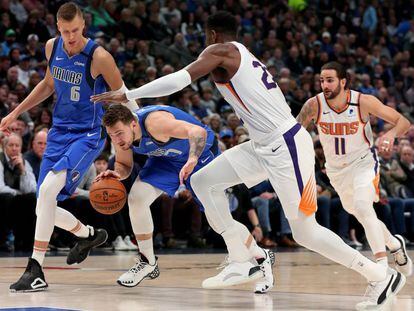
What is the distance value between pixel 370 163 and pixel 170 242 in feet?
15.8

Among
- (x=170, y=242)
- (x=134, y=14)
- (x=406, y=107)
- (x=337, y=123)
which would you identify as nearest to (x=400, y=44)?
(x=406, y=107)

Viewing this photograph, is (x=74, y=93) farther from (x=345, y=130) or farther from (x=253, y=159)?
(x=345, y=130)

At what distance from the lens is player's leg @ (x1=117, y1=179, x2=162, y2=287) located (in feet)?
21.9

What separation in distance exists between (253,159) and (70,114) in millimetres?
1577

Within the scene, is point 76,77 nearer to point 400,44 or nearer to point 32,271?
point 32,271

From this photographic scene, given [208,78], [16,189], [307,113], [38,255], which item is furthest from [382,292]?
[208,78]

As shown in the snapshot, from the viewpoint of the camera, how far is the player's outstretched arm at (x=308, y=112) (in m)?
7.55

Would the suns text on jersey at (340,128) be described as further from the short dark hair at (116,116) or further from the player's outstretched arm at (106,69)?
the short dark hair at (116,116)

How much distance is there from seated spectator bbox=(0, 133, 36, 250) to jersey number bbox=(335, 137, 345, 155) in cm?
455

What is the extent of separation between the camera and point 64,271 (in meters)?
8.22

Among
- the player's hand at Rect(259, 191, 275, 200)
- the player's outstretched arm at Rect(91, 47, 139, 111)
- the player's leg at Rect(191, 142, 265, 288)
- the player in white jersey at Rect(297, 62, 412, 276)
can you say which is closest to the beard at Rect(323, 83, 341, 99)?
the player in white jersey at Rect(297, 62, 412, 276)

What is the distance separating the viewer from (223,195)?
624 centimetres

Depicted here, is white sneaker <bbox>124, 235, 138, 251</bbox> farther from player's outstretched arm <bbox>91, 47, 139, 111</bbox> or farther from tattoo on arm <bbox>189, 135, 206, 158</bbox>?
tattoo on arm <bbox>189, 135, 206, 158</bbox>

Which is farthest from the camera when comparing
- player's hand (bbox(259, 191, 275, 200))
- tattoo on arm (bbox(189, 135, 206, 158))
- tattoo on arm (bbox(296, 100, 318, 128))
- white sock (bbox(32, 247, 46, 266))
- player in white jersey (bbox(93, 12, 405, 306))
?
player's hand (bbox(259, 191, 275, 200))
